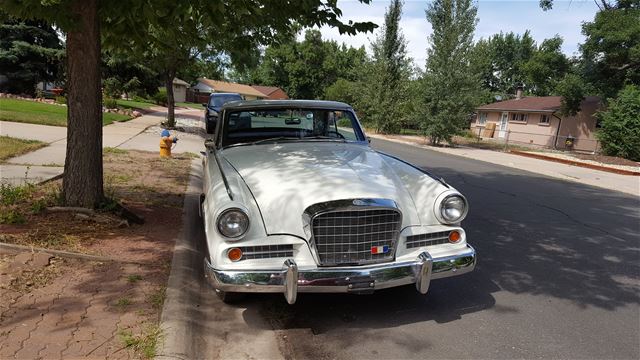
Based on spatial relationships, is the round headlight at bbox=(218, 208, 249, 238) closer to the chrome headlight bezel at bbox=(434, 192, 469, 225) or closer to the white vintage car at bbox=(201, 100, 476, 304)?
the white vintage car at bbox=(201, 100, 476, 304)

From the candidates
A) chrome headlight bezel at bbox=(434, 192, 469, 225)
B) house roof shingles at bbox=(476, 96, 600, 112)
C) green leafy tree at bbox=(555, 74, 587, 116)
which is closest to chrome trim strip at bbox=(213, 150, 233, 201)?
chrome headlight bezel at bbox=(434, 192, 469, 225)

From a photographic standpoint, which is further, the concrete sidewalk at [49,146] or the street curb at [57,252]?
the concrete sidewalk at [49,146]

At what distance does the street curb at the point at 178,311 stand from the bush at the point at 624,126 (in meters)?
22.4

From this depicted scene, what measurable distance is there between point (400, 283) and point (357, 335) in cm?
51

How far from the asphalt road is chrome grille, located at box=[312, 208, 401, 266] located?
23.4 inches

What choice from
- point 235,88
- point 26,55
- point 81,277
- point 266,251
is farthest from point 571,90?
point 235,88

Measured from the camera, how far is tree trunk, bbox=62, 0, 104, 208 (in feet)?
16.1

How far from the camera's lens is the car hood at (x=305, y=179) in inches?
134

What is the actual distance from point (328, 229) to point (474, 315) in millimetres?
1570

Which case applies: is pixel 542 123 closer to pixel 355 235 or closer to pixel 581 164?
pixel 581 164

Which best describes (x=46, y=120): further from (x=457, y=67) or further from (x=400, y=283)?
(x=457, y=67)

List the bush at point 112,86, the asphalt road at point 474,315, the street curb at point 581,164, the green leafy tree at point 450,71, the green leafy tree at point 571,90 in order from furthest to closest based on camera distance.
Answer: the bush at point 112,86 < the green leafy tree at point 571,90 < the green leafy tree at point 450,71 < the street curb at point 581,164 < the asphalt road at point 474,315

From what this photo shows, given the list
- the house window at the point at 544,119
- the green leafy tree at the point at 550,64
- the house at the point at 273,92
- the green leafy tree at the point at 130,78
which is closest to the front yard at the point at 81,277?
the green leafy tree at the point at 550,64

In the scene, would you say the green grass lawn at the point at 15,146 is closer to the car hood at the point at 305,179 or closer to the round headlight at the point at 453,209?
the car hood at the point at 305,179
